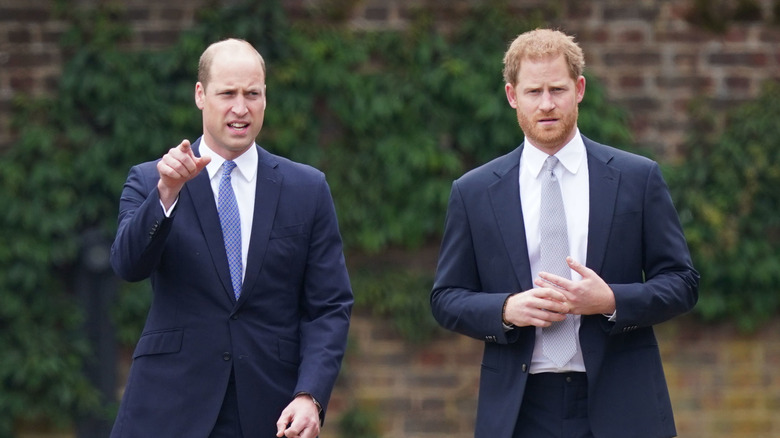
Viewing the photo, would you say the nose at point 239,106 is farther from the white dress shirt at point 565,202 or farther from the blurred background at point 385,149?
the blurred background at point 385,149

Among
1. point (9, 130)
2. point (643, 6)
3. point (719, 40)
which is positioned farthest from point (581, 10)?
point (9, 130)

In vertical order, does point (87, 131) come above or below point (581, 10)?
below

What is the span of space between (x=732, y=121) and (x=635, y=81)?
561mm

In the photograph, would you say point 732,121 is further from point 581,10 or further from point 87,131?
point 87,131

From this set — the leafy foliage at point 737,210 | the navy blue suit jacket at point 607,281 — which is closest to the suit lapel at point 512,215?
the navy blue suit jacket at point 607,281

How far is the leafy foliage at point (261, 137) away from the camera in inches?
249

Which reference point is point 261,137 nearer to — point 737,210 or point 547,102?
point 737,210

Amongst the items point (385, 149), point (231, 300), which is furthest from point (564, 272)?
point (385, 149)

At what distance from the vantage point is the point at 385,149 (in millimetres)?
6402

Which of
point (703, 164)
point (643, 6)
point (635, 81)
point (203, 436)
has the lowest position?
point (203, 436)

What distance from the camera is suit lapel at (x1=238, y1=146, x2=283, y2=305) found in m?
3.82

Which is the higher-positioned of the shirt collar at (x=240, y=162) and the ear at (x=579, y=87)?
the ear at (x=579, y=87)

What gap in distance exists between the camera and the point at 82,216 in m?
6.39

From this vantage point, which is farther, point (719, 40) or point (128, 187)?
point (719, 40)
